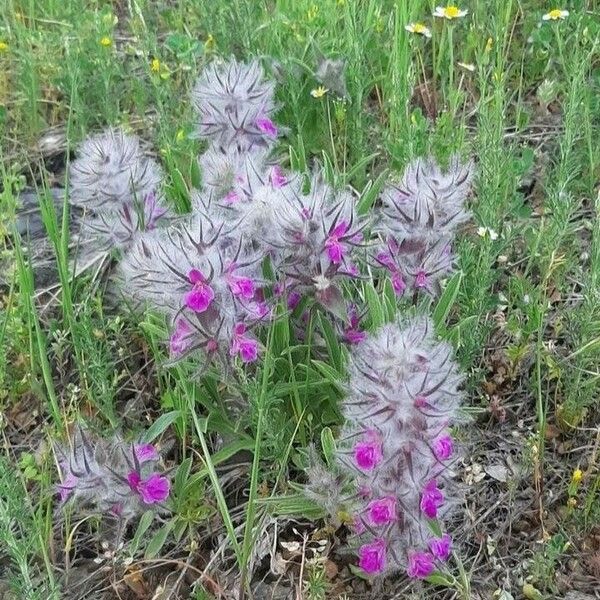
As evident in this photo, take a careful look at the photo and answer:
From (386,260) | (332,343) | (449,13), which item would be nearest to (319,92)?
(449,13)

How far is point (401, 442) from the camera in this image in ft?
5.67

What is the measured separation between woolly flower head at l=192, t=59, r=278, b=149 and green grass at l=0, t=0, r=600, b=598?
0.56ft

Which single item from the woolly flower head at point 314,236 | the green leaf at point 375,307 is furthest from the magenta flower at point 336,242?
the green leaf at point 375,307

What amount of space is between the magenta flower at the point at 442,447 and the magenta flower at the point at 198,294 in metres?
0.60

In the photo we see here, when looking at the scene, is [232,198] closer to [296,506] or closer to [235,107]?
[235,107]

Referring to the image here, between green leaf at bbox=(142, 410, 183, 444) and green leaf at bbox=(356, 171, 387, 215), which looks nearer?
green leaf at bbox=(142, 410, 183, 444)

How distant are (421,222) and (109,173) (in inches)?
35.0

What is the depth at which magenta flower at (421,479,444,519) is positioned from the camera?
72.3 inches

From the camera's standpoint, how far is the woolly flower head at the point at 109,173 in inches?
91.7

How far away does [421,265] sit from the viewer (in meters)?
2.24

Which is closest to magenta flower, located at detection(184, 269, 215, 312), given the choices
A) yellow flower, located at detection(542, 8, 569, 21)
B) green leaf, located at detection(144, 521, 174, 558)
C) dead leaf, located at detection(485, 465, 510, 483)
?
green leaf, located at detection(144, 521, 174, 558)

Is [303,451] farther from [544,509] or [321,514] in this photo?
[544,509]

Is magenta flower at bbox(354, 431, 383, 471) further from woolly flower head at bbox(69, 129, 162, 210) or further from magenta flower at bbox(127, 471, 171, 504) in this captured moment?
woolly flower head at bbox(69, 129, 162, 210)

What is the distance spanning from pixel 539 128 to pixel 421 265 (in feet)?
5.64
